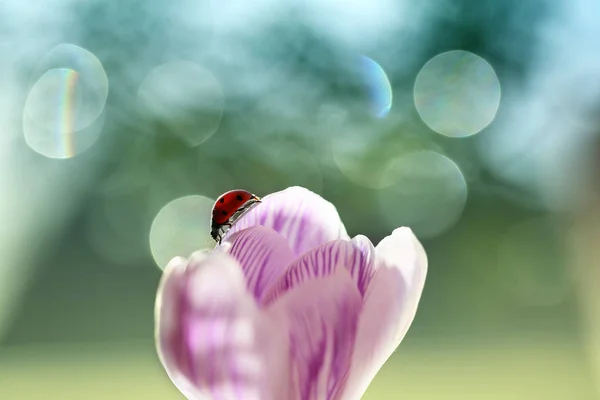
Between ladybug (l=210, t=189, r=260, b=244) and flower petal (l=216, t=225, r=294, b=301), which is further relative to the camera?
ladybug (l=210, t=189, r=260, b=244)

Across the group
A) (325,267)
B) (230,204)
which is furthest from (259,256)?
(230,204)

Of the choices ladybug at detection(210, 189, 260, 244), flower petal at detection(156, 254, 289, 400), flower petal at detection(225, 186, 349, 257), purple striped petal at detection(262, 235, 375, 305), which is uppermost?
ladybug at detection(210, 189, 260, 244)

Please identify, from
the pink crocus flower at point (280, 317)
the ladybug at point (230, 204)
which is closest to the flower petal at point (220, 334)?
the pink crocus flower at point (280, 317)

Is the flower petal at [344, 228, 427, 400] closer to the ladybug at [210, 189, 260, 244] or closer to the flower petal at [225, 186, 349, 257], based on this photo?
the flower petal at [225, 186, 349, 257]

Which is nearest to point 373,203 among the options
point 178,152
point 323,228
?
point 178,152

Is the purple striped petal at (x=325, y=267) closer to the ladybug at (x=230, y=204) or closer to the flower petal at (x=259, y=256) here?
the flower petal at (x=259, y=256)

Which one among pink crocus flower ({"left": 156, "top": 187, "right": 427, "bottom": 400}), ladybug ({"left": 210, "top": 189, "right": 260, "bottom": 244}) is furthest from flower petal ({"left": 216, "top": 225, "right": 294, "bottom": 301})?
ladybug ({"left": 210, "top": 189, "right": 260, "bottom": 244})

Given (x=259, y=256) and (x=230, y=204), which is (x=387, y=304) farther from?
(x=230, y=204)

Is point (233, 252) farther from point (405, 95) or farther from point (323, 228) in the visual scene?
point (405, 95)
